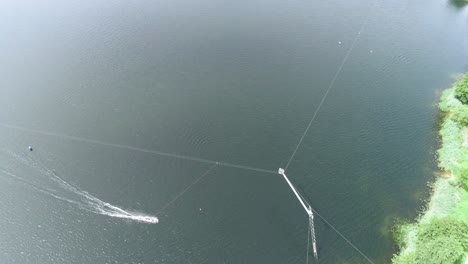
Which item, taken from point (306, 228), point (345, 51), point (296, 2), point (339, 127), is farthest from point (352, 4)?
point (306, 228)

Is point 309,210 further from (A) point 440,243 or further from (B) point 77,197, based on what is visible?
(B) point 77,197

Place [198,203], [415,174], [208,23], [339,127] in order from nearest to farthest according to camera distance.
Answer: [198,203]
[415,174]
[339,127]
[208,23]

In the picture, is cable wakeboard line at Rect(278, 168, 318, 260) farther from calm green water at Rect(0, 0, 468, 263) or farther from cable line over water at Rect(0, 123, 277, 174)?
cable line over water at Rect(0, 123, 277, 174)

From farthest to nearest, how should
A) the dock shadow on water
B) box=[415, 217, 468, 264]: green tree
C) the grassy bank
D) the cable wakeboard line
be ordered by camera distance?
the dock shadow on water < the cable wakeboard line < the grassy bank < box=[415, 217, 468, 264]: green tree

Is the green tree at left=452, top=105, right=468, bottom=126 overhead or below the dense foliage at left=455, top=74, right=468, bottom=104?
below

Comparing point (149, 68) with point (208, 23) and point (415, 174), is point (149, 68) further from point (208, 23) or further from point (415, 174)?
point (415, 174)

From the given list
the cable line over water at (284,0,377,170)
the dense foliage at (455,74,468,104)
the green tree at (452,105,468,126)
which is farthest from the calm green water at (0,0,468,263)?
the dense foliage at (455,74,468,104)
